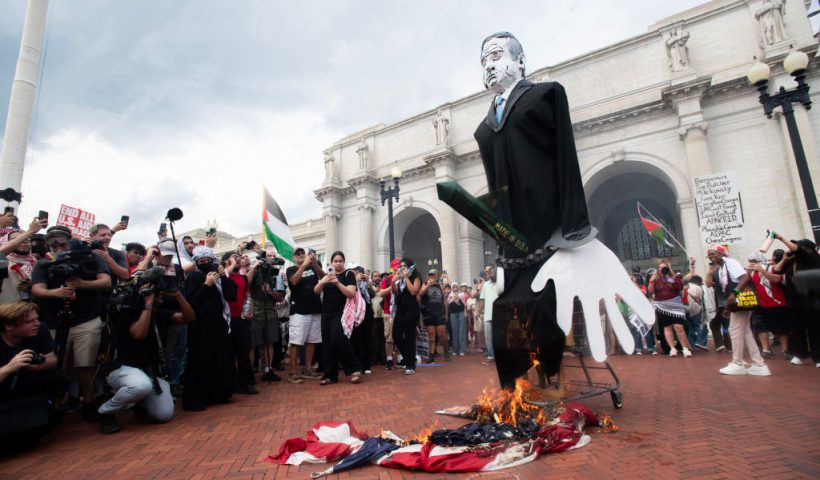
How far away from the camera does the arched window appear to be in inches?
945

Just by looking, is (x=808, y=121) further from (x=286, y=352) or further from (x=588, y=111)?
(x=286, y=352)

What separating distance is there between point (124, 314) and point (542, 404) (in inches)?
174

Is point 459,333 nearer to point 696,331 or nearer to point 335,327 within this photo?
point 335,327

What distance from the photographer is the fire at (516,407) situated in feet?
10.9

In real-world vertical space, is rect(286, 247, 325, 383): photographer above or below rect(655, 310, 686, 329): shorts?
above

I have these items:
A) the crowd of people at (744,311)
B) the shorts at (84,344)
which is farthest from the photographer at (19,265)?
the crowd of people at (744,311)

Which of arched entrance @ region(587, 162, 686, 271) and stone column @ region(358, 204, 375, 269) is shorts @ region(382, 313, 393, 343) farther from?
stone column @ region(358, 204, 375, 269)

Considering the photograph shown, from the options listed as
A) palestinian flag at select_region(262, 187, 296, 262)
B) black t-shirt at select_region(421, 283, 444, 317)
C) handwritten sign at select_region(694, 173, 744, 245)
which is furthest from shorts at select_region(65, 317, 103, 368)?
handwritten sign at select_region(694, 173, 744, 245)

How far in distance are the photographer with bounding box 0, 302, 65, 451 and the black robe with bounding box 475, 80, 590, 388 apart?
4127 mm

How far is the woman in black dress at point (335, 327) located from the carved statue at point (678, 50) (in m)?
20.0

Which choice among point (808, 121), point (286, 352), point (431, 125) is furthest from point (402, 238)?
point (808, 121)

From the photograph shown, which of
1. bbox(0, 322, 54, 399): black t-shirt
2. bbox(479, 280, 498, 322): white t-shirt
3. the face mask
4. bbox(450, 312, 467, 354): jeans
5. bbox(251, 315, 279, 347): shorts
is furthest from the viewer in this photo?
bbox(450, 312, 467, 354): jeans

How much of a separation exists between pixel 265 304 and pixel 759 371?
25.8 feet

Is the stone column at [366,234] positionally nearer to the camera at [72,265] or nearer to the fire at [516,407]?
the camera at [72,265]
